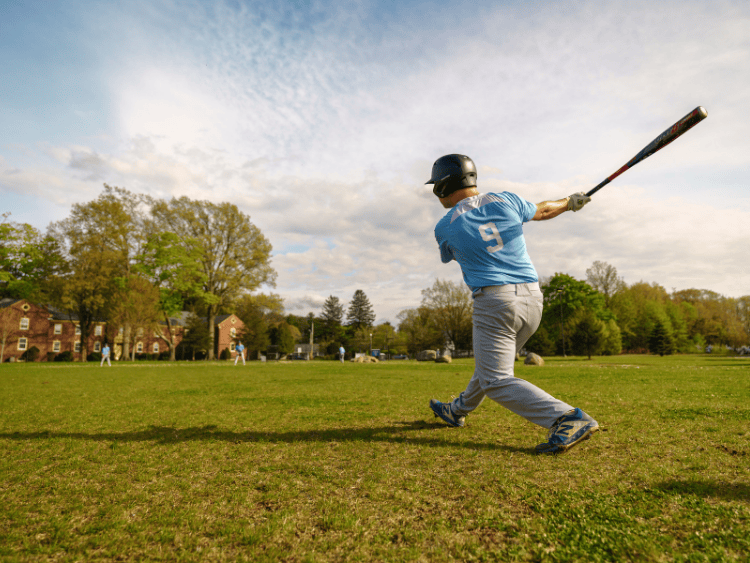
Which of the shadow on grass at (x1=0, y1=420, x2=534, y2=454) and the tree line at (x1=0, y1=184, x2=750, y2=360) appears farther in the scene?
the tree line at (x1=0, y1=184, x2=750, y2=360)

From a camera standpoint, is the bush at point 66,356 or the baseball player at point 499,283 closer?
the baseball player at point 499,283

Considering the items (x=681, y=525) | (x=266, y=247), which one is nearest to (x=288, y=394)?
(x=681, y=525)

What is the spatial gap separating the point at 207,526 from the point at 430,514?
1112 mm

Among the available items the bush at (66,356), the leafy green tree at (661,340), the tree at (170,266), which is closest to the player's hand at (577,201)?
the tree at (170,266)

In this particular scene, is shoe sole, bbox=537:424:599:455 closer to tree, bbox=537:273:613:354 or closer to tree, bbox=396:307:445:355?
tree, bbox=537:273:613:354

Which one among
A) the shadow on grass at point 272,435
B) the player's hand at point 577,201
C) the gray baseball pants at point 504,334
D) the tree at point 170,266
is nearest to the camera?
the gray baseball pants at point 504,334

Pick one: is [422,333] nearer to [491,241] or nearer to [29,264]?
[29,264]

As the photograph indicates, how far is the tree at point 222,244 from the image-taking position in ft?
124

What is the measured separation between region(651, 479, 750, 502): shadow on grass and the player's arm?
87.1 inches

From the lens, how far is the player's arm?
12.3 feet

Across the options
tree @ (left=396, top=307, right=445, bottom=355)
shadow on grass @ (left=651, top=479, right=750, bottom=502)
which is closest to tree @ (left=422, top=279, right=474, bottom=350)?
tree @ (left=396, top=307, right=445, bottom=355)

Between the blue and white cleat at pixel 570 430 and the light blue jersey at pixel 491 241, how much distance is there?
111 centimetres

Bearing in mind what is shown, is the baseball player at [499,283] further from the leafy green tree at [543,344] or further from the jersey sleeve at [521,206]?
the leafy green tree at [543,344]

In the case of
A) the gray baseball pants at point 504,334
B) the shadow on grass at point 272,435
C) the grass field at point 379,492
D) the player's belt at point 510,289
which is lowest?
the shadow on grass at point 272,435
